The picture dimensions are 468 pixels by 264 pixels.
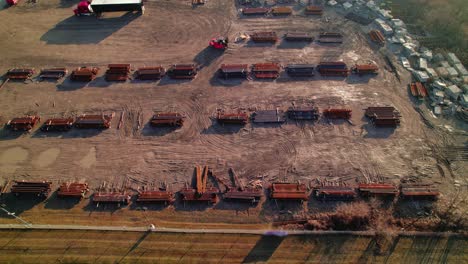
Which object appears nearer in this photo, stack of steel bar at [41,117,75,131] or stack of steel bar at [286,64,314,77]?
stack of steel bar at [41,117,75,131]

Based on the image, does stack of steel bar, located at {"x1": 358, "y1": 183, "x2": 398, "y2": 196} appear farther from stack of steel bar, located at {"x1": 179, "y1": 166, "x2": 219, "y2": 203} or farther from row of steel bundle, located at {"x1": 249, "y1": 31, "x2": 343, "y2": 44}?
row of steel bundle, located at {"x1": 249, "y1": 31, "x2": 343, "y2": 44}

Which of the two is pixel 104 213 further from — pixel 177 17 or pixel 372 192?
pixel 177 17

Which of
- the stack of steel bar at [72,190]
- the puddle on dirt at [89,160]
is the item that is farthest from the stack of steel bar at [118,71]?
the stack of steel bar at [72,190]

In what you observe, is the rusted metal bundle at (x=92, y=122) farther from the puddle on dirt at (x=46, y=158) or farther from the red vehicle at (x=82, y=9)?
the red vehicle at (x=82, y=9)

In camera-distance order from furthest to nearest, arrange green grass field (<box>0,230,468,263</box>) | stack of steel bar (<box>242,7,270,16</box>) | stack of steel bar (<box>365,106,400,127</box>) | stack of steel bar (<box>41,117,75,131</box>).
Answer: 1. stack of steel bar (<box>242,7,270,16</box>)
2. stack of steel bar (<box>365,106,400,127</box>)
3. stack of steel bar (<box>41,117,75,131</box>)
4. green grass field (<box>0,230,468,263</box>)

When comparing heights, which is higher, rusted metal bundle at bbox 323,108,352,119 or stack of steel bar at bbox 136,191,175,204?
rusted metal bundle at bbox 323,108,352,119

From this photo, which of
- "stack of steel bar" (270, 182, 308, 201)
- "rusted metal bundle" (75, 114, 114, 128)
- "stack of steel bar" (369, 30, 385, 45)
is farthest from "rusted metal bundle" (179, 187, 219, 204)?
"stack of steel bar" (369, 30, 385, 45)

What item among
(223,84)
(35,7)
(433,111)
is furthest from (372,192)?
(35,7)
